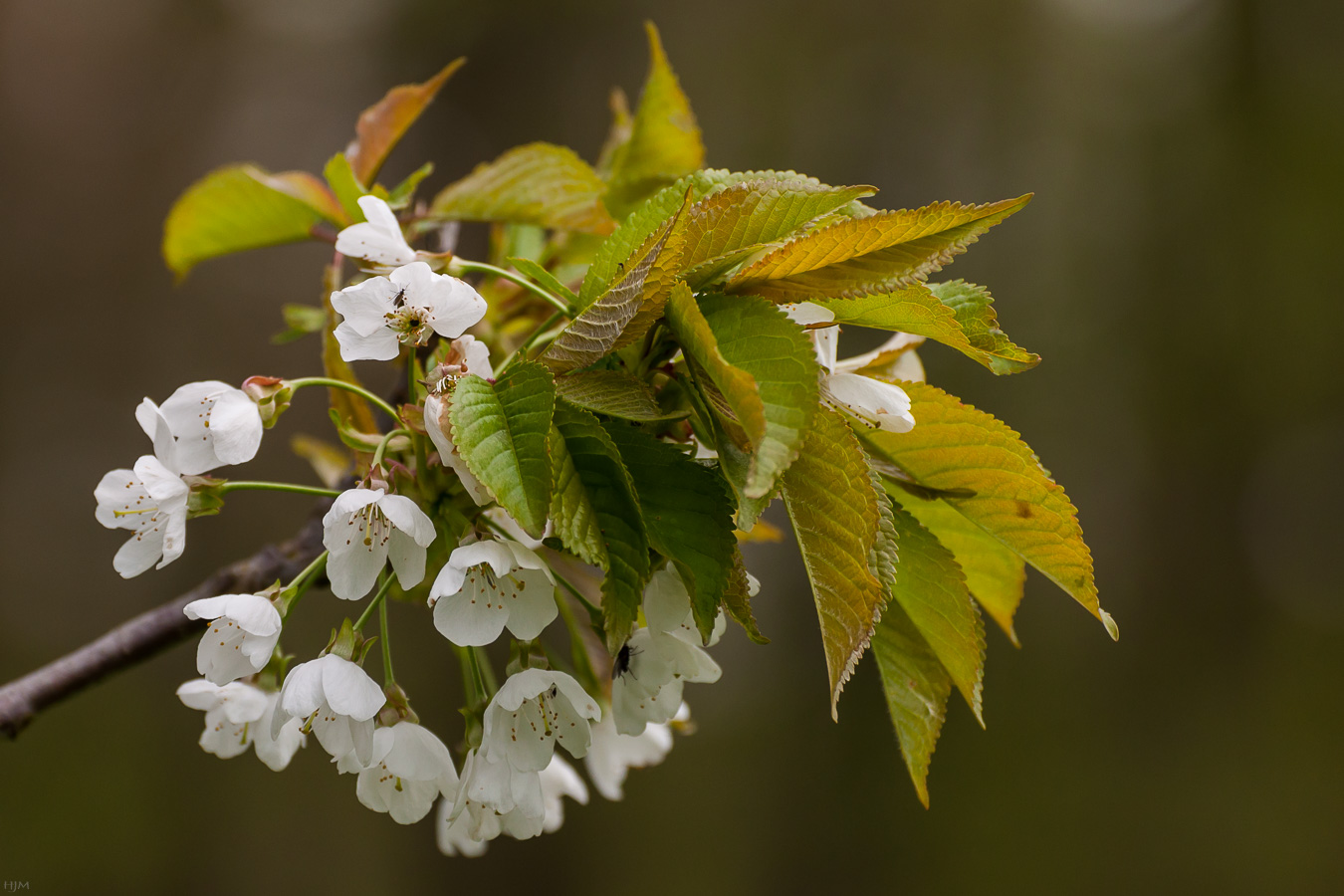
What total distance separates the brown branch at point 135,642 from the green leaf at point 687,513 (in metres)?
0.42

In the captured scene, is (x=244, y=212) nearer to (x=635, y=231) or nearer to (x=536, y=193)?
(x=536, y=193)

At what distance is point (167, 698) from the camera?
215 centimetres

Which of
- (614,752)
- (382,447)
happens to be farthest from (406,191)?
(614,752)

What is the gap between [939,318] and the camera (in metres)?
0.41

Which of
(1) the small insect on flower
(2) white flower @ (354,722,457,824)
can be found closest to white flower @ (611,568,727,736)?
(1) the small insect on flower

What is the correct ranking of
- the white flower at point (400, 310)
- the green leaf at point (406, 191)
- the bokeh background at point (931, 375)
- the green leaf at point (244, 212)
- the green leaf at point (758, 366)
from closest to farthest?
the green leaf at point (758, 366), the white flower at point (400, 310), the green leaf at point (406, 191), the green leaf at point (244, 212), the bokeh background at point (931, 375)

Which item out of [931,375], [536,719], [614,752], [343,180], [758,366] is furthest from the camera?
[931,375]

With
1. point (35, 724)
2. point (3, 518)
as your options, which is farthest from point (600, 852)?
point (3, 518)

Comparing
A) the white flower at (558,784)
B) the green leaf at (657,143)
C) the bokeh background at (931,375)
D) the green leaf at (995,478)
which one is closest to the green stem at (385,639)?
the white flower at (558,784)

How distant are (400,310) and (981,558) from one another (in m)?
0.43

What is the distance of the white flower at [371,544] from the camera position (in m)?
0.41

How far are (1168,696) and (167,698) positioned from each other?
3.06 meters

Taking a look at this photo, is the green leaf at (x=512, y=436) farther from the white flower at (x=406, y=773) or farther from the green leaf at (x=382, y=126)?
the green leaf at (x=382, y=126)

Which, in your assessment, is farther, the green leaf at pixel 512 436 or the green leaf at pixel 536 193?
the green leaf at pixel 536 193
